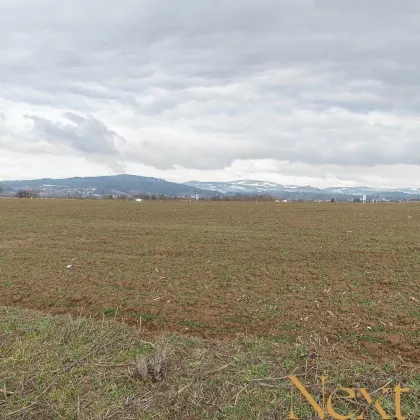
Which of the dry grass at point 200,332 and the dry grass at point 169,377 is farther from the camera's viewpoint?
the dry grass at point 200,332

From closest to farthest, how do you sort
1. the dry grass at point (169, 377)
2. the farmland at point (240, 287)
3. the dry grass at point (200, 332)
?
the dry grass at point (169, 377) < the dry grass at point (200, 332) < the farmland at point (240, 287)

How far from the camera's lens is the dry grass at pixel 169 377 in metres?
3.96

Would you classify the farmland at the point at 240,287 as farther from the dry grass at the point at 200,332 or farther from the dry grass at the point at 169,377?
the dry grass at the point at 169,377

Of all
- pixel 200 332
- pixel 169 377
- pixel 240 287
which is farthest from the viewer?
pixel 240 287

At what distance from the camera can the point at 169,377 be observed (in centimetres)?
443

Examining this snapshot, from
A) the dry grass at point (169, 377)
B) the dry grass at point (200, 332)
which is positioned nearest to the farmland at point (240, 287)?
the dry grass at point (200, 332)

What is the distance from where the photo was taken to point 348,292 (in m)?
8.51

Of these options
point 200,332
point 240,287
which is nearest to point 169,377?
point 200,332

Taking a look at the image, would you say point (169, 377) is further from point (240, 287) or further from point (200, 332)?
point (240, 287)

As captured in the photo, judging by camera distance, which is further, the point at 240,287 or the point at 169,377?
the point at 240,287

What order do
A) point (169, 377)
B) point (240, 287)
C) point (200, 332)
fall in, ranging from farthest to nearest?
point (240, 287)
point (200, 332)
point (169, 377)

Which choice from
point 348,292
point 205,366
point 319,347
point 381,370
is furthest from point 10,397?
point 348,292

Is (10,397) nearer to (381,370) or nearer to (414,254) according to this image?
(381,370)

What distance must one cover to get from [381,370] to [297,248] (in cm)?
1048
